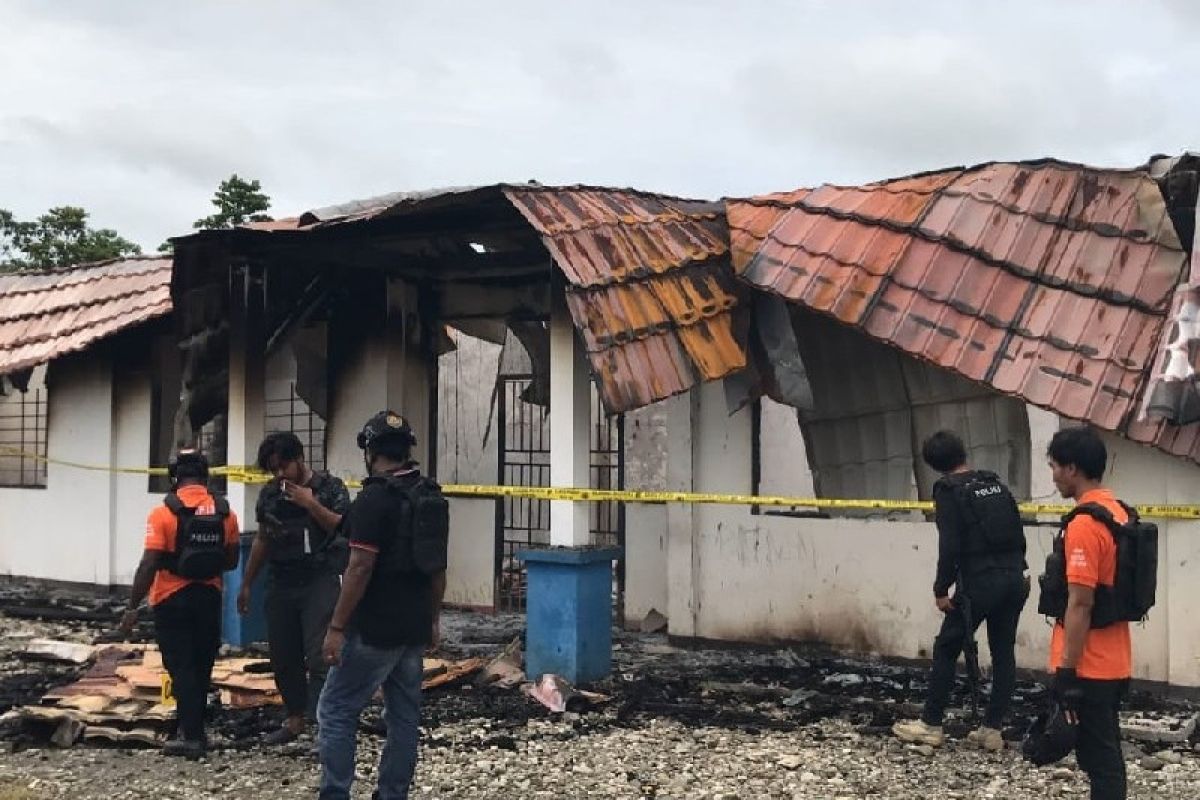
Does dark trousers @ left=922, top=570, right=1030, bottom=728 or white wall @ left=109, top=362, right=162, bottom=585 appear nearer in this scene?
dark trousers @ left=922, top=570, right=1030, bottom=728

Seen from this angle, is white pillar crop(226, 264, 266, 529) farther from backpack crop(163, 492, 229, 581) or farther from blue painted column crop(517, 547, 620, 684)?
backpack crop(163, 492, 229, 581)

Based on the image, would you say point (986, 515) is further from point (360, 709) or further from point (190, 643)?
point (190, 643)

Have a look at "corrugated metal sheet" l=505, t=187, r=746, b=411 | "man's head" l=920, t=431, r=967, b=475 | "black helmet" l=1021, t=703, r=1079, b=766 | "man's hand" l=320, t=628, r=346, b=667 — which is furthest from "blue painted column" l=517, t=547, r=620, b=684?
"black helmet" l=1021, t=703, r=1079, b=766

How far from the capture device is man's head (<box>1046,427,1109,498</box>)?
4.34 meters

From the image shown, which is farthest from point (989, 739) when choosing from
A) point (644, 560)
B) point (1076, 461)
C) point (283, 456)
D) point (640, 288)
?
point (644, 560)

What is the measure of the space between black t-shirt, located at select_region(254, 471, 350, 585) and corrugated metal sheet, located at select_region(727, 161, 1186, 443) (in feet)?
11.5

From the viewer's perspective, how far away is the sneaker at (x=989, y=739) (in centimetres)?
617

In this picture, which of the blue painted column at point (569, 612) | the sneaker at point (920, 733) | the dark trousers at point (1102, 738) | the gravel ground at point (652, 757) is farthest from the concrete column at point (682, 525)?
the dark trousers at point (1102, 738)

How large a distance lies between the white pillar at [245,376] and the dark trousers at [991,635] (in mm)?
5698

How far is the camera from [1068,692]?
4.23 meters

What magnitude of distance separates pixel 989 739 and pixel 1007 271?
3333 millimetres

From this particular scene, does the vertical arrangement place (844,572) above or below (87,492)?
below

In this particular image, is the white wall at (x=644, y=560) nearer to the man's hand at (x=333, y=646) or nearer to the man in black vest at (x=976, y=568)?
the man in black vest at (x=976, y=568)

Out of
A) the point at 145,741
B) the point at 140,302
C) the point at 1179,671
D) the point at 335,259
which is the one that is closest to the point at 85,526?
the point at 140,302
